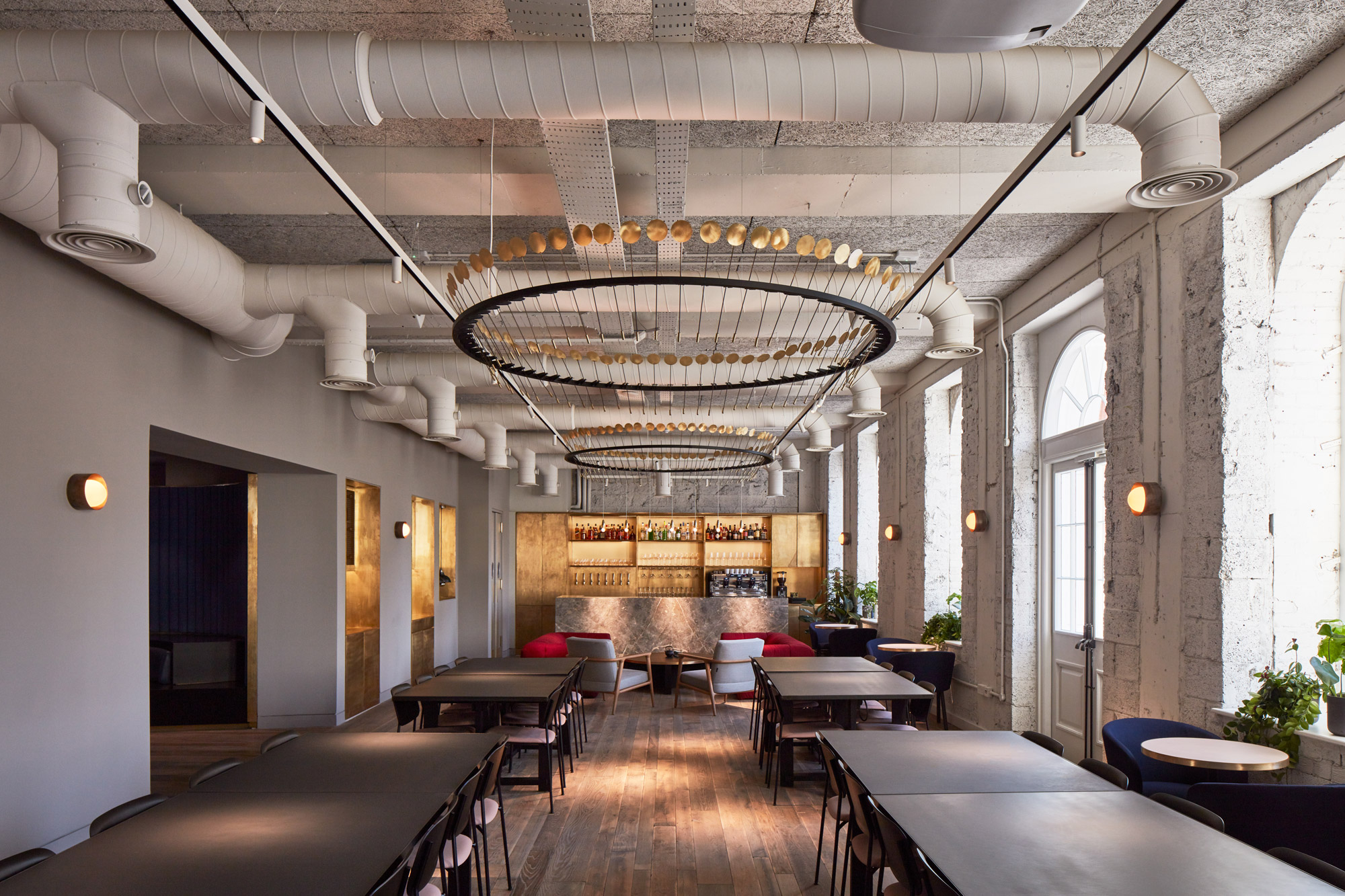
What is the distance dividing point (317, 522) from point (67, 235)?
5.96 meters

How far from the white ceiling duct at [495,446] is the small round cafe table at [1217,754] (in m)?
7.85

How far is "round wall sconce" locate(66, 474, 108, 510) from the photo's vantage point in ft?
15.8

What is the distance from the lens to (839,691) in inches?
232

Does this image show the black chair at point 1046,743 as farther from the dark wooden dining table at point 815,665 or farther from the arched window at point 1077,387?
the arched window at point 1077,387

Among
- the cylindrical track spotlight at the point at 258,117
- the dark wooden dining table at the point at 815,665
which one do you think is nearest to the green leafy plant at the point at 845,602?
the dark wooden dining table at the point at 815,665

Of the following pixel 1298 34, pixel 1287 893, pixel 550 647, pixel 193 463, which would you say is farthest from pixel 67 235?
pixel 550 647

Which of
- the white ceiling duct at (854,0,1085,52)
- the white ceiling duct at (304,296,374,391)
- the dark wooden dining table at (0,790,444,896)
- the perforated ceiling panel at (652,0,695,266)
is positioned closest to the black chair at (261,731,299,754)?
the dark wooden dining table at (0,790,444,896)

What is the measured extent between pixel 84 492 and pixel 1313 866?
567 centimetres

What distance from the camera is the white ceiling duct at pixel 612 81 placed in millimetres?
3145

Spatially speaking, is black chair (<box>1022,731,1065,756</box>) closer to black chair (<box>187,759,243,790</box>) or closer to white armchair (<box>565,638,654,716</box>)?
black chair (<box>187,759,243,790</box>)

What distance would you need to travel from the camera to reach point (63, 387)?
15.8 feet

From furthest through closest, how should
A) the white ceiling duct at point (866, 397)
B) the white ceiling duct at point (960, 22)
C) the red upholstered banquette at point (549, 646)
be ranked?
the red upholstered banquette at point (549, 646) < the white ceiling duct at point (866, 397) < the white ceiling duct at point (960, 22)

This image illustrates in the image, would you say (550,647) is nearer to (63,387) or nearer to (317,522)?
(317,522)

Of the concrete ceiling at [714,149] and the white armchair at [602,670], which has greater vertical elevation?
the concrete ceiling at [714,149]
